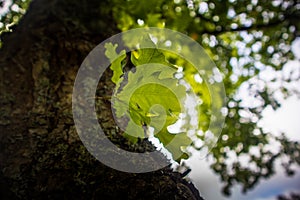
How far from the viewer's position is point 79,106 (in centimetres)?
101

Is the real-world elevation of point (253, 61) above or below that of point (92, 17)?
above

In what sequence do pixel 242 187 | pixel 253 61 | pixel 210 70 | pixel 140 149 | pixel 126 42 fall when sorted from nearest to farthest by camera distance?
pixel 140 149
pixel 126 42
pixel 210 70
pixel 253 61
pixel 242 187

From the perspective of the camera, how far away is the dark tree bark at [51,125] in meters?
0.77

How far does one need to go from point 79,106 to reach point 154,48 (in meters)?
0.43

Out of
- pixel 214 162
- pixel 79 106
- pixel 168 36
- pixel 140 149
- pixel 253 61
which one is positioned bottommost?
pixel 140 149

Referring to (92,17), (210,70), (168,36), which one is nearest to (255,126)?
(210,70)

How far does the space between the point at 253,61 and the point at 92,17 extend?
68.9 inches

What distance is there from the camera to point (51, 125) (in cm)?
96

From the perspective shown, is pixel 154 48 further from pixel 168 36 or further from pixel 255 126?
pixel 255 126

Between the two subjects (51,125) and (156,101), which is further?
(51,125)

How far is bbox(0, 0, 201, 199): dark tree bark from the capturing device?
771 millimetres

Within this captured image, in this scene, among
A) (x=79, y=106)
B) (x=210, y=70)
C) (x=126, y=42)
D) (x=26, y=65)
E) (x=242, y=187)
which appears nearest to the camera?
(x=79, y=106)

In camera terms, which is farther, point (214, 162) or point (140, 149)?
point (214, 162)

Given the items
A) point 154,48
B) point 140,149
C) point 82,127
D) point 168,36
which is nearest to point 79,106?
point 82,127
